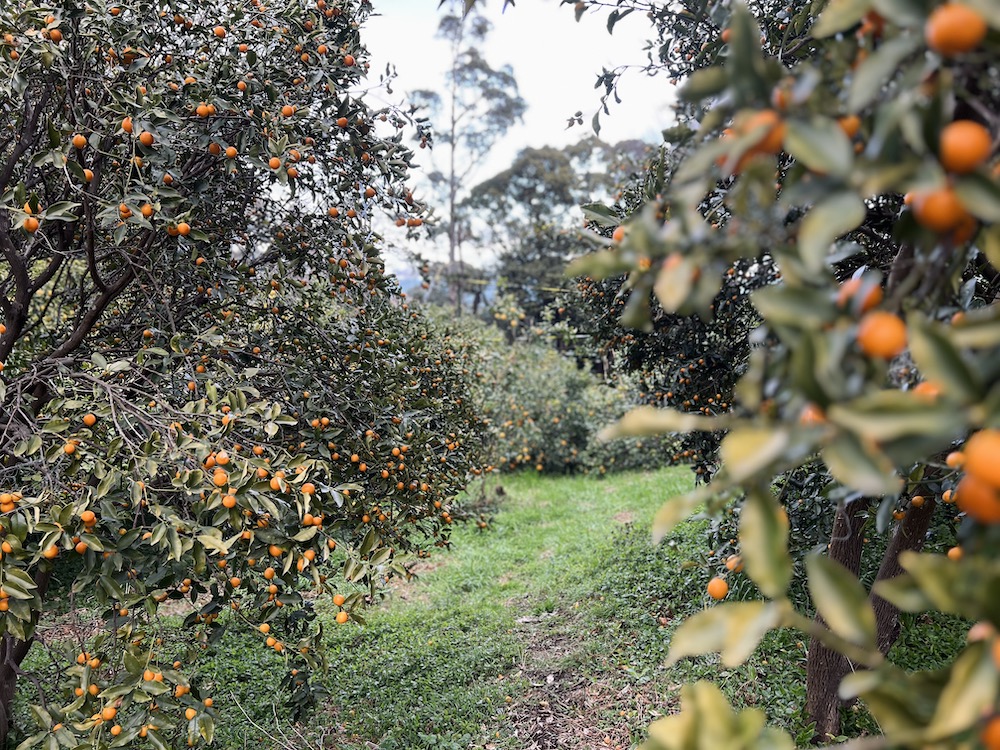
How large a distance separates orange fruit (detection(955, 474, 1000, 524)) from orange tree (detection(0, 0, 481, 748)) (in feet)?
4.78

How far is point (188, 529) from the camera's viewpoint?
168 cm

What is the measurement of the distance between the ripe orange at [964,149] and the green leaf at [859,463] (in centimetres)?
25

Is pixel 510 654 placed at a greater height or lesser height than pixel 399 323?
lesser

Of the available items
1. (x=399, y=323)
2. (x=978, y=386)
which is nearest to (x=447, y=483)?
(x=399, y=323)

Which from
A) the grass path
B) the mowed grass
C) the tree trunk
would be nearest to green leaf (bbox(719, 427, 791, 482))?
the tree trunk

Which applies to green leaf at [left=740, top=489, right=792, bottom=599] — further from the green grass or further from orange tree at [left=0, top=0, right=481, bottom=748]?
the green grass

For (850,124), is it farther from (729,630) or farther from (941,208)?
(729,630)

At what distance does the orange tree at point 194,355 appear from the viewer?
1794 millimetres

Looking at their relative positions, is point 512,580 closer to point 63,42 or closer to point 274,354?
point 274,354

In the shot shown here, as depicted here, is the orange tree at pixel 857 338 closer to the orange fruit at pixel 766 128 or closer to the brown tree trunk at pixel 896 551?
the orange fruit at pixel 766 128

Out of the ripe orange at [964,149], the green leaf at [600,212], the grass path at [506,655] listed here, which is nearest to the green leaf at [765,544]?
the ripe orange at [964,149]

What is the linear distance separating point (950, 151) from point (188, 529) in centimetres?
172

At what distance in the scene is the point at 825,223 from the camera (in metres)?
0.60

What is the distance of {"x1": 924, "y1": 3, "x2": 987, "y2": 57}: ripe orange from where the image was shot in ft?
1.78
